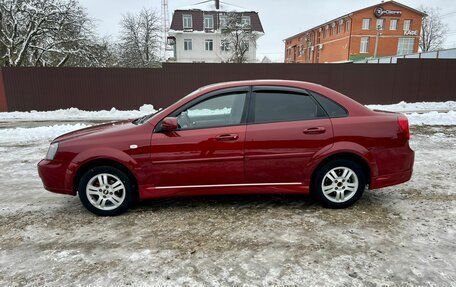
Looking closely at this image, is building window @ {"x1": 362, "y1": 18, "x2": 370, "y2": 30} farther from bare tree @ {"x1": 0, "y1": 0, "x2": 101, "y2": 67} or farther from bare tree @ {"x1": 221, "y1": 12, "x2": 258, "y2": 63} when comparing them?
bare tree @ {"x1": 0, "y1": 0, "x2": 101, "y2": 67}

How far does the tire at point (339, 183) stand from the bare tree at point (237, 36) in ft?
101

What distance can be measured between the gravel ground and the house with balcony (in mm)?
39064

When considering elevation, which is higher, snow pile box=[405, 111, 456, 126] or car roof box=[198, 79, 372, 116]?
car roof box=[198, 79, 372, 116]

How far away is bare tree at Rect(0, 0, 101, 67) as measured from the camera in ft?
63.3

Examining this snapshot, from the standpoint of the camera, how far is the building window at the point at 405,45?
5162 cm

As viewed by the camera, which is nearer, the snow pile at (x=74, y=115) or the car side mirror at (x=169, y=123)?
the car side mirror at (x=169, y=123)

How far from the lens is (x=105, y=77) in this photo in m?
15.3

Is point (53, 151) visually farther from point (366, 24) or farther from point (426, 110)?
point (366, 24)

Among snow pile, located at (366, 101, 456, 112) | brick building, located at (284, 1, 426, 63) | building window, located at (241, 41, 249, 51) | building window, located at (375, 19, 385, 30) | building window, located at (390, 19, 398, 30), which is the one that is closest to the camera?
snow pile, located at (366, 101, 456, 112)

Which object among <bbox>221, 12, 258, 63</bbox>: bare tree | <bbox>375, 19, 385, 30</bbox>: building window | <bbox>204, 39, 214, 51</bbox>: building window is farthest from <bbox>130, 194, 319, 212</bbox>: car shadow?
<bbox>375, 19, 385, 30</bbox>: building window

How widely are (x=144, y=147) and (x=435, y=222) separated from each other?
3.46m

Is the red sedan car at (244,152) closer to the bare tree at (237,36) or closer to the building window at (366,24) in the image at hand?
the bare tree at (237,36)

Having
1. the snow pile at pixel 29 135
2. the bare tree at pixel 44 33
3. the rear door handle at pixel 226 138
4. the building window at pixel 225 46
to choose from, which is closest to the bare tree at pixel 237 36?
the building window at pixel 225 46

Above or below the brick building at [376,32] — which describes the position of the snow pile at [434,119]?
below
